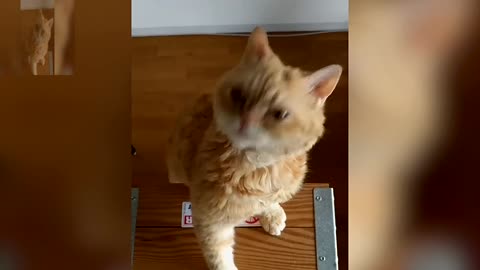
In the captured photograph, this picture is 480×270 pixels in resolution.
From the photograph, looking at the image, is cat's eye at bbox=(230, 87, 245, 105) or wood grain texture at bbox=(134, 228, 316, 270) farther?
wood grain texture at bbox=(134, 228, 316, 270)

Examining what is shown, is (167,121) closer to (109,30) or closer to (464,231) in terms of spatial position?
(109,30)

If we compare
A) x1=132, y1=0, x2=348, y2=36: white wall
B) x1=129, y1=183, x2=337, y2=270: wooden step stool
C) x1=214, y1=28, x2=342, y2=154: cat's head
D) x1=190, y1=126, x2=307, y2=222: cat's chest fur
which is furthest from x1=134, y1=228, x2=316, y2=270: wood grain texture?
x1=132, y1=0, x2=348, y2=36: white wall

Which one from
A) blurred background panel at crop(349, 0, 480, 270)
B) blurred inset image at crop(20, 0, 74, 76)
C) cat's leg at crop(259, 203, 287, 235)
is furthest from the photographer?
cat's leg at crop(259, 203, 287, 235)

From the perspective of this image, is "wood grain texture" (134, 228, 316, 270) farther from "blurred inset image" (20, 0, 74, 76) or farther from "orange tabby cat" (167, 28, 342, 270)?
"blurred inset image" (20, 0, 74, 76)

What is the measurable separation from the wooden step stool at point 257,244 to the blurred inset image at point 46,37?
463mm

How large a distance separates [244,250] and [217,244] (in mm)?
119

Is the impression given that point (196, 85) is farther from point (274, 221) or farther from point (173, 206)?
point (274, 221)

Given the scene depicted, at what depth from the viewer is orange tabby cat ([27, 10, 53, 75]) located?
63cm

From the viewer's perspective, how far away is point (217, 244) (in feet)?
2.93

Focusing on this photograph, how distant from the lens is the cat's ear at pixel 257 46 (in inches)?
27.8

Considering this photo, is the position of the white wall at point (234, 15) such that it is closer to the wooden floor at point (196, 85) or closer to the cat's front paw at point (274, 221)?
the wooden floor at point (196, 85)

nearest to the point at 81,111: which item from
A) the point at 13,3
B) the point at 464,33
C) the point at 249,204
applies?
the point at 13,3

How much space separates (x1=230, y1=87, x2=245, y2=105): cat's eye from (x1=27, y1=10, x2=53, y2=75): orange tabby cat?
0.25 metres

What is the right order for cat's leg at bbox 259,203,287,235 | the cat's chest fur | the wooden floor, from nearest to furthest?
the cat's chest fur
cat's leg at bbox 259,203,287,235
the wooden floor
